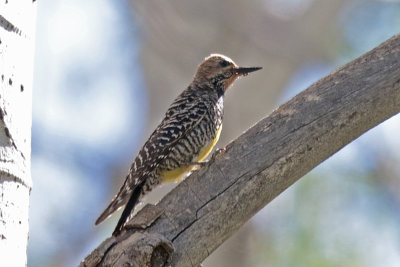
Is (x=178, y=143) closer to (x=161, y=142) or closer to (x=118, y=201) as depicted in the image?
(x=161, y=142)

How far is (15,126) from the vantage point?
9.95ft

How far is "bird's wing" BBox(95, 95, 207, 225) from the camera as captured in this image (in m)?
5.03

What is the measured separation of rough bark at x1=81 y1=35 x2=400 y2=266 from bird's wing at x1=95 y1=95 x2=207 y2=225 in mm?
1160

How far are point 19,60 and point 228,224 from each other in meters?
1.17

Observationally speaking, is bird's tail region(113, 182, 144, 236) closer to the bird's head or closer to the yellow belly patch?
the yellow belly patch

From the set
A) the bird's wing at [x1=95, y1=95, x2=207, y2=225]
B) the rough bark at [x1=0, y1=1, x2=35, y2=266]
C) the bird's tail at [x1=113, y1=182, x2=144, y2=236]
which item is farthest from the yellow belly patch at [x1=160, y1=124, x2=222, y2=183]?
the rough bark at [x1=0, y1=1, x2=35, y2=266]

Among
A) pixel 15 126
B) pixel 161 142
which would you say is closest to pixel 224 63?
pixel 161 142

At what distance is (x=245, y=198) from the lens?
3.69m

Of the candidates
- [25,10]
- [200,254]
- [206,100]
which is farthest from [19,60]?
[206,100]

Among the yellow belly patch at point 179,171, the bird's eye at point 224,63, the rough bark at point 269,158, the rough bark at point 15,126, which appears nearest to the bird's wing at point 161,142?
the yellow belly patch at point 179,171

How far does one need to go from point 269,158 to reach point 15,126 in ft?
4.05

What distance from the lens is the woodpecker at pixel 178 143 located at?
5.14 meters

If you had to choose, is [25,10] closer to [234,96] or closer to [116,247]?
[116,247]

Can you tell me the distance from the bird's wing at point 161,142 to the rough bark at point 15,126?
67.3 inches
